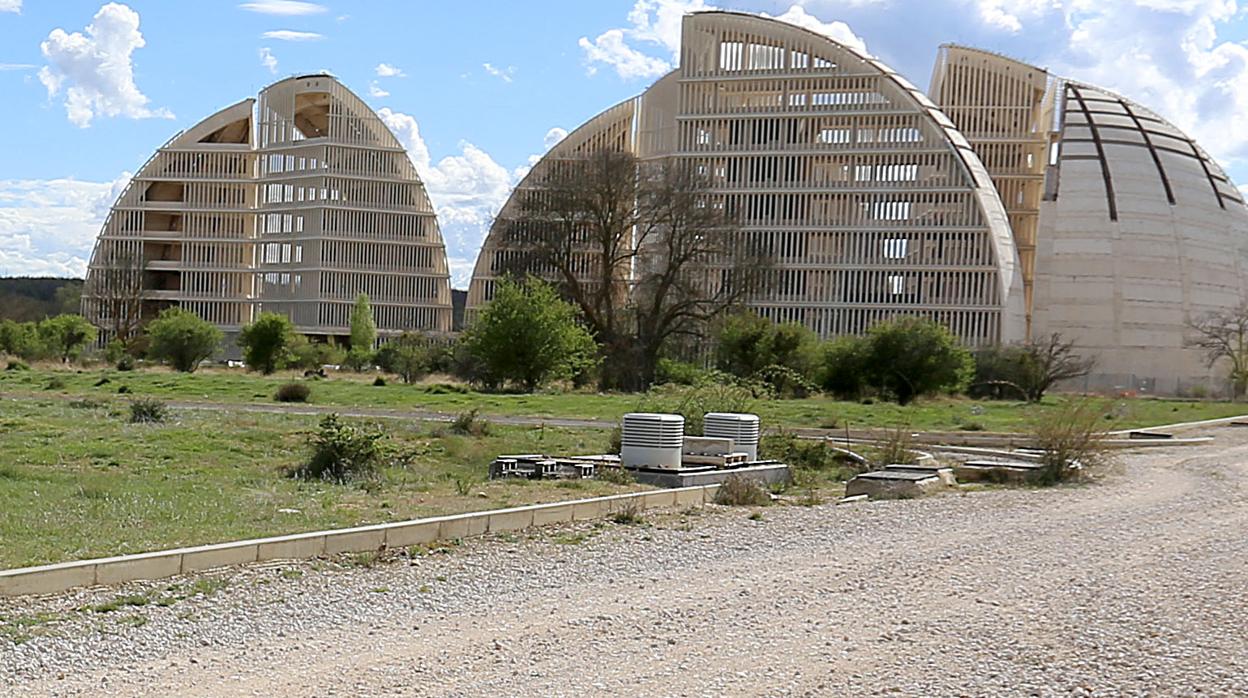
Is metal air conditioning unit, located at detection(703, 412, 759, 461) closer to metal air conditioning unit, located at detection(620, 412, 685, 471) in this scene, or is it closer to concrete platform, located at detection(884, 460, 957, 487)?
concrete platform, located at detection(884, 460, 957, 487)

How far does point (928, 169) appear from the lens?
84062mm

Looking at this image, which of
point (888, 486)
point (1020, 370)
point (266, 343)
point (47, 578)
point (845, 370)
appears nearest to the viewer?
point (47, 578)

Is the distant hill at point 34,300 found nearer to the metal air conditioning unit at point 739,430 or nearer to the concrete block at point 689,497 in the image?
the metal air conditioning unit at point 739,430

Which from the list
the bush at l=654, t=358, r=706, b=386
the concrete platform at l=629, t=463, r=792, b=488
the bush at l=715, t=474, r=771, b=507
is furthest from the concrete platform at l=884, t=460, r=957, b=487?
the bush at l=654, t=358, r=706, b=386

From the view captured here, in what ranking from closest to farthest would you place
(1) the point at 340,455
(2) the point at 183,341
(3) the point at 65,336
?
1. (1) the point at 340,455
2. (2) the point at 183,341
3. (3) the point at 65,336

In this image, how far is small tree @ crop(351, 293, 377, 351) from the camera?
88.5 meters

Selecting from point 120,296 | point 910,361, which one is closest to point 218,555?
point 910,361

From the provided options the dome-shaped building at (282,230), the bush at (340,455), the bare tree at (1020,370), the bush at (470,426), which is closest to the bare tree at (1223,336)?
the bare tree at (1020,370)

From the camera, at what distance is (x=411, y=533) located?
13641mm

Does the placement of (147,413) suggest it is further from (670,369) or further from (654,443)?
(670,369)

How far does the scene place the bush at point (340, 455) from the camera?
19.6m

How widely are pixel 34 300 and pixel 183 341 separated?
247 feet

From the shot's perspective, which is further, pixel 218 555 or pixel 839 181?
pixel 839 181

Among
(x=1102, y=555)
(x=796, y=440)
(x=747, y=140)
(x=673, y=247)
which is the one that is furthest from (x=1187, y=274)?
(x=1102, y=555)
